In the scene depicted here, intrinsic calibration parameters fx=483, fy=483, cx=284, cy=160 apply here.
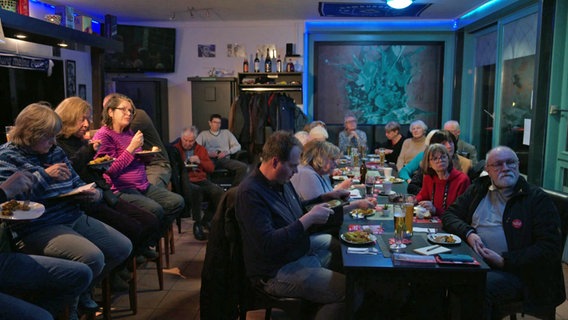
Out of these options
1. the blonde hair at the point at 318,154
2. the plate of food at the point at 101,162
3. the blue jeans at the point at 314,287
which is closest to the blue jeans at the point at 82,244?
the plate of food at the point at 101,162

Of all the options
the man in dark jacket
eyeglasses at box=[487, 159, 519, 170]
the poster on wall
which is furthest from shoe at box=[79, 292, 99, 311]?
the poster on wall

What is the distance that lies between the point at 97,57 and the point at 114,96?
1349 millimetres

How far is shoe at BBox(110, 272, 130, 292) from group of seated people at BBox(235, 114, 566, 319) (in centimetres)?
164

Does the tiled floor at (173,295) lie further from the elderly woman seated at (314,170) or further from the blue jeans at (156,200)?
the elderly woman seated at (314,170)

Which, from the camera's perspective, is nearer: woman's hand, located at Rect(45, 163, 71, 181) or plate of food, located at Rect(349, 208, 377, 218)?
woman's hand, located at Rect(45, 163, 71, 181)

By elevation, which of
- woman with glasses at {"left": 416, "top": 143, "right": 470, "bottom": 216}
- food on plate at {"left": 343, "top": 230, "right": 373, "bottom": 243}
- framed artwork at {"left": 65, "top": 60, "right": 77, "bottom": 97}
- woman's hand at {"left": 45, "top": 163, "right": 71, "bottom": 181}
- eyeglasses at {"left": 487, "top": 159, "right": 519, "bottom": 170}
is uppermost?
framed artwork at {"left": 65, "top": 60, "right": 77, "bottom": 97}

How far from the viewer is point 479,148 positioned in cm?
747

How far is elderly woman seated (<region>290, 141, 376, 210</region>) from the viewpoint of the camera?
3111 millimetres

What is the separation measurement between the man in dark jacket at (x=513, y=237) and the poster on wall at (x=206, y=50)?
20.6ft

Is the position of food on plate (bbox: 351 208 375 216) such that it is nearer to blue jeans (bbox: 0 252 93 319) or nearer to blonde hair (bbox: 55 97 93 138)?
blue jeans (bbox: 0 252 93 319)

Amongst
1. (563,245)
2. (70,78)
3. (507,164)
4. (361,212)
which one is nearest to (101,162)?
(361,212)

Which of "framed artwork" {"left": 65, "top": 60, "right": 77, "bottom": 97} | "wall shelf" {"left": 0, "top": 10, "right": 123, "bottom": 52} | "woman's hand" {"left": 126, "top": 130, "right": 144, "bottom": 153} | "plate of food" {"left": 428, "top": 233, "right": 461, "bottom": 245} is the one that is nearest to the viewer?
"plate of food" {"left": 428, "top": 233, "right": 461, "bottom": 245}

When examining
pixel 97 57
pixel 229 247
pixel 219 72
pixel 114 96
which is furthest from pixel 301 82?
pixel 229 247

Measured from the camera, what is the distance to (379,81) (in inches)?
328
